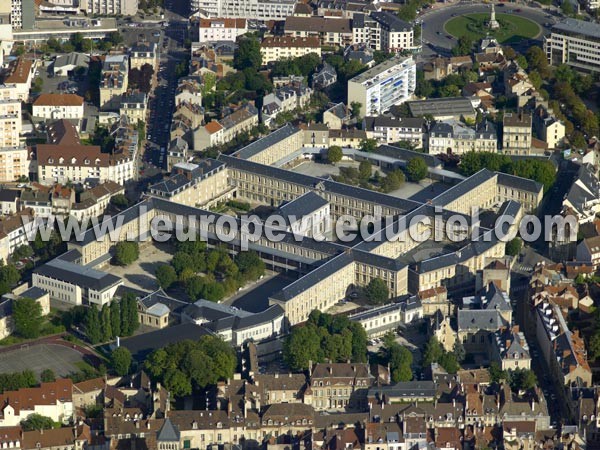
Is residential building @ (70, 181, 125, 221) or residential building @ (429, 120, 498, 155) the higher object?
residential building @ (429, 120, 498, 155)

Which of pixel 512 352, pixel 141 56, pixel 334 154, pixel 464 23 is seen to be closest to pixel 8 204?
pixel 334 154

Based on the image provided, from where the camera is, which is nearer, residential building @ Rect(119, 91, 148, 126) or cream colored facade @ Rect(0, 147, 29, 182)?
cream colored facade @ Rect(0, 147, 29, 182)

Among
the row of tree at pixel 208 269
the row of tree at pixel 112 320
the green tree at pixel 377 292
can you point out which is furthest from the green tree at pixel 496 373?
the row of tree at pixel 112 320

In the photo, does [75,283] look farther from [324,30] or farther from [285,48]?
[324,30]

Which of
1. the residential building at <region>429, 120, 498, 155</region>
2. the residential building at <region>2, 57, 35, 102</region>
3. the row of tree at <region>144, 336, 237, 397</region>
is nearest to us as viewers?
the row of tree at <region>144, 336, 237, 397</region>

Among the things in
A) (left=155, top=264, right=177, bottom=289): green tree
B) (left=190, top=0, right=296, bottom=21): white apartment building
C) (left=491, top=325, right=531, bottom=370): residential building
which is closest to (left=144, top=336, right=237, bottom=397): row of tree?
(left=155, top=264, right=177, bottom=289): green tree

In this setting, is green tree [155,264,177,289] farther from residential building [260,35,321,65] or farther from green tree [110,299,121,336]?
residential building [260,35,321,65]

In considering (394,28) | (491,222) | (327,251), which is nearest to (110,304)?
(327,251)

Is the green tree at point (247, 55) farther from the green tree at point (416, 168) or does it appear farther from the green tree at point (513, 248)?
the green tree at point (513, 248)
